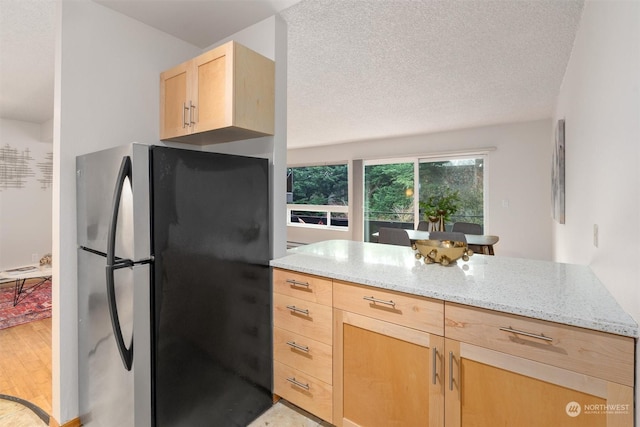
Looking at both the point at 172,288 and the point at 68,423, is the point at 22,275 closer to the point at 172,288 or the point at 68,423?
the point at 68,423

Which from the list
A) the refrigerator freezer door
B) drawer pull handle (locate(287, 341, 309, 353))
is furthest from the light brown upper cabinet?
drawer pull handle (locate(287, 341, 309, 353))

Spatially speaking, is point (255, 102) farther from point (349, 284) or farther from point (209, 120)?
point (349, 284)

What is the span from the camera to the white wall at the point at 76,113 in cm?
167

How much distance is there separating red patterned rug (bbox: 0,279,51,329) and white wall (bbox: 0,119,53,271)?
612 mm

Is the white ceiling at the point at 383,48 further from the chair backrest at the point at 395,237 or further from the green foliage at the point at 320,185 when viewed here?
the green foliage at the point at 320,185

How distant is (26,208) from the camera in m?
4.91

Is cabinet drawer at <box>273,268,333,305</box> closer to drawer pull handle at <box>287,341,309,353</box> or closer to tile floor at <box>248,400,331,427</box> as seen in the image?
drawer pull handle at <box>287,341,309,353</box>

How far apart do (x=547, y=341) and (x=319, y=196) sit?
6.35 m

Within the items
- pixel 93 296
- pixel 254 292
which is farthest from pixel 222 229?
pixel 93 296

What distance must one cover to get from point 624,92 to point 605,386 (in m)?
0.97

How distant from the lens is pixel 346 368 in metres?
1.55

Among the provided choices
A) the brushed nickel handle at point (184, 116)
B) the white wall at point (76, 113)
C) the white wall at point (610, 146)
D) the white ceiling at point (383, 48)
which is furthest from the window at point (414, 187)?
the white wall at point (76, 113)

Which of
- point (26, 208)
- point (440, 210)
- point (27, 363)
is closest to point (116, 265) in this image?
point (27, 363)

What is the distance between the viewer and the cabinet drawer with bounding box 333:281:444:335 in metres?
1.29
